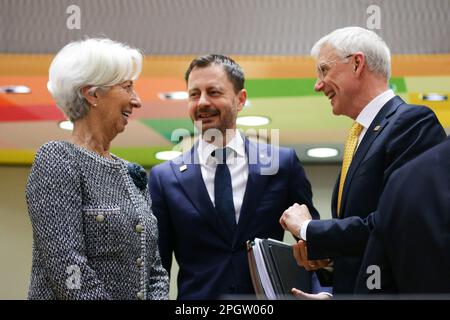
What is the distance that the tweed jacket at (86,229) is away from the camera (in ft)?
5.72

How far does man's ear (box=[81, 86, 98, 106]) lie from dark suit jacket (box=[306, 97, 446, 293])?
633 millimetres

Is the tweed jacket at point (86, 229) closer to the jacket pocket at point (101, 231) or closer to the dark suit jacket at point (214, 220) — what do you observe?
the jacket pocket at point (101, 231)

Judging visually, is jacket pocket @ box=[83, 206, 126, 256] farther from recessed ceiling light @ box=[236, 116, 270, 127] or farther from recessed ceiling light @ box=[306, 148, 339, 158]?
recessed ceiling light @ box=[306, 148, 339, 158]

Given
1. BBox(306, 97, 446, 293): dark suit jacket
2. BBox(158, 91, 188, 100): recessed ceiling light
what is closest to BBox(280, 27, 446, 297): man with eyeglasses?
BBox(306, 97, 446, 293): dark suit jacket

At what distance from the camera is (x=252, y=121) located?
17.1 feet

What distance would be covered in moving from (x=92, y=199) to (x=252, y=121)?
11.2 ft

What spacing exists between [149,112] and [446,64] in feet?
6.07

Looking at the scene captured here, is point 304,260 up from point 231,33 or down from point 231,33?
down

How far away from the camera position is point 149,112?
200 inches

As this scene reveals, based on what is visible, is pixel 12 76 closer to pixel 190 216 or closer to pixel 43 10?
pixel 43 10

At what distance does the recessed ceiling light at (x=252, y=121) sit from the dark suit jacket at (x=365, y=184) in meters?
3.04

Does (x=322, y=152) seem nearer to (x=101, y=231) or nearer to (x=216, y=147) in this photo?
(x=216, y=147)

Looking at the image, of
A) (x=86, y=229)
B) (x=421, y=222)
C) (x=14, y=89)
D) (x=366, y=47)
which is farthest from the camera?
(x=14, y=89)

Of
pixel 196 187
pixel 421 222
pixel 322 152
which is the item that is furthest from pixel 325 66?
pixel 322 152
